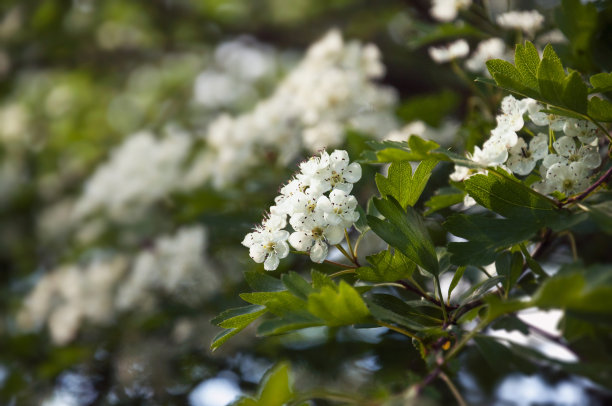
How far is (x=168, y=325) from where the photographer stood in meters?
1.94

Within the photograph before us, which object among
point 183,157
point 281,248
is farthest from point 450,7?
point 183,157

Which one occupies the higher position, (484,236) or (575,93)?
(575,93)

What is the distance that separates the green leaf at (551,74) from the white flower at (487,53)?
594 millimetres

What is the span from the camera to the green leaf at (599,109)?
78 centimetres

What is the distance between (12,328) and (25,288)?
0.77 ft

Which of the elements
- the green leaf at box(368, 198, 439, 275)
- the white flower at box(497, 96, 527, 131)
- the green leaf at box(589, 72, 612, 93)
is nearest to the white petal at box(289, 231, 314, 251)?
the green leaf at box(368, 198, 439, 275)

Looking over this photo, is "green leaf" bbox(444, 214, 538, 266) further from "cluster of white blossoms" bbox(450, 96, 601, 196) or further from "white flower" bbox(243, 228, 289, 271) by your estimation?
"white flower" bbox(243, 228, 289, 271)

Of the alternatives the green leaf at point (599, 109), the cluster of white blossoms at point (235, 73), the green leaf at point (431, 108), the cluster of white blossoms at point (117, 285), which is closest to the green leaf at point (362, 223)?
the green leaf at point (599, 109)

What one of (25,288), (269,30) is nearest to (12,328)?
(25,288)

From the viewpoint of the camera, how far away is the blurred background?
161 cm

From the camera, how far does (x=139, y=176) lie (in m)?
2.46

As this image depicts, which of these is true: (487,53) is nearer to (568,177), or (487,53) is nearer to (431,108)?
(431,108)

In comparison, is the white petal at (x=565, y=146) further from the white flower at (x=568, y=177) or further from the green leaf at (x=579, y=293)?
the green leaf at (x=579, y=293)

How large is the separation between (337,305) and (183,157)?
1.96 m
